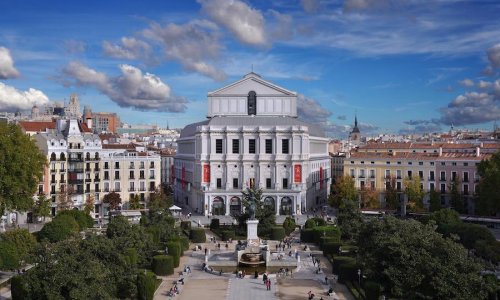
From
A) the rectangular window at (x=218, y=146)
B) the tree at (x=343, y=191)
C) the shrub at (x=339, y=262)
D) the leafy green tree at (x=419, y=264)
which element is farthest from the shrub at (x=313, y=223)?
the leafy green tree at (x=419, y=264)

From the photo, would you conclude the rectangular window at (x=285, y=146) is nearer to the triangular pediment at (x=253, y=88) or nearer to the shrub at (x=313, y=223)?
the triangular pediment at (x=253, y=88)

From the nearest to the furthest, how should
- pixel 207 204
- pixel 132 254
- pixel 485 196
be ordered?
1. pixel 132 254
2. pixel 485 196
3. pixel 207 204

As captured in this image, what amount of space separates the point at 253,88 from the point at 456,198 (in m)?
35.2

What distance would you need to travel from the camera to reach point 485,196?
65.9 m

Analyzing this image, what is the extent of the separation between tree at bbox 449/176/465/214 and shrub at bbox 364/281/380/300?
44.2 m

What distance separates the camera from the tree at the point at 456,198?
252ft

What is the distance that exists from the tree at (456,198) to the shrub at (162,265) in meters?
45.2

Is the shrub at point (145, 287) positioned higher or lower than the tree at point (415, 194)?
lower

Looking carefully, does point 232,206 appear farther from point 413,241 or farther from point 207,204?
point 413,241

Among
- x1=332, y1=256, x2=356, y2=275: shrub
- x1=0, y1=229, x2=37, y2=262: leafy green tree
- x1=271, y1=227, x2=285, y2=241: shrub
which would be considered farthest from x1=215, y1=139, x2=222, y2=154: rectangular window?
x1=332, y1=256, x2=356, y2=275: shrub

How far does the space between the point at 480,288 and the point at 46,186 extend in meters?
59.9

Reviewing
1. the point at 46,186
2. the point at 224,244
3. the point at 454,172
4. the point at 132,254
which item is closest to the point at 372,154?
the point at 454,172

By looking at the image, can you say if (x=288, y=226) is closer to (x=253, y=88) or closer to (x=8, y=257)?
(x=8, y=257)

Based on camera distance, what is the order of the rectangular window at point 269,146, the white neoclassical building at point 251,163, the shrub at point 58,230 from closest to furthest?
the shrub at point 58,230 < the white neoclassical building at point 251,163 < the rectangular window at point 269,146
